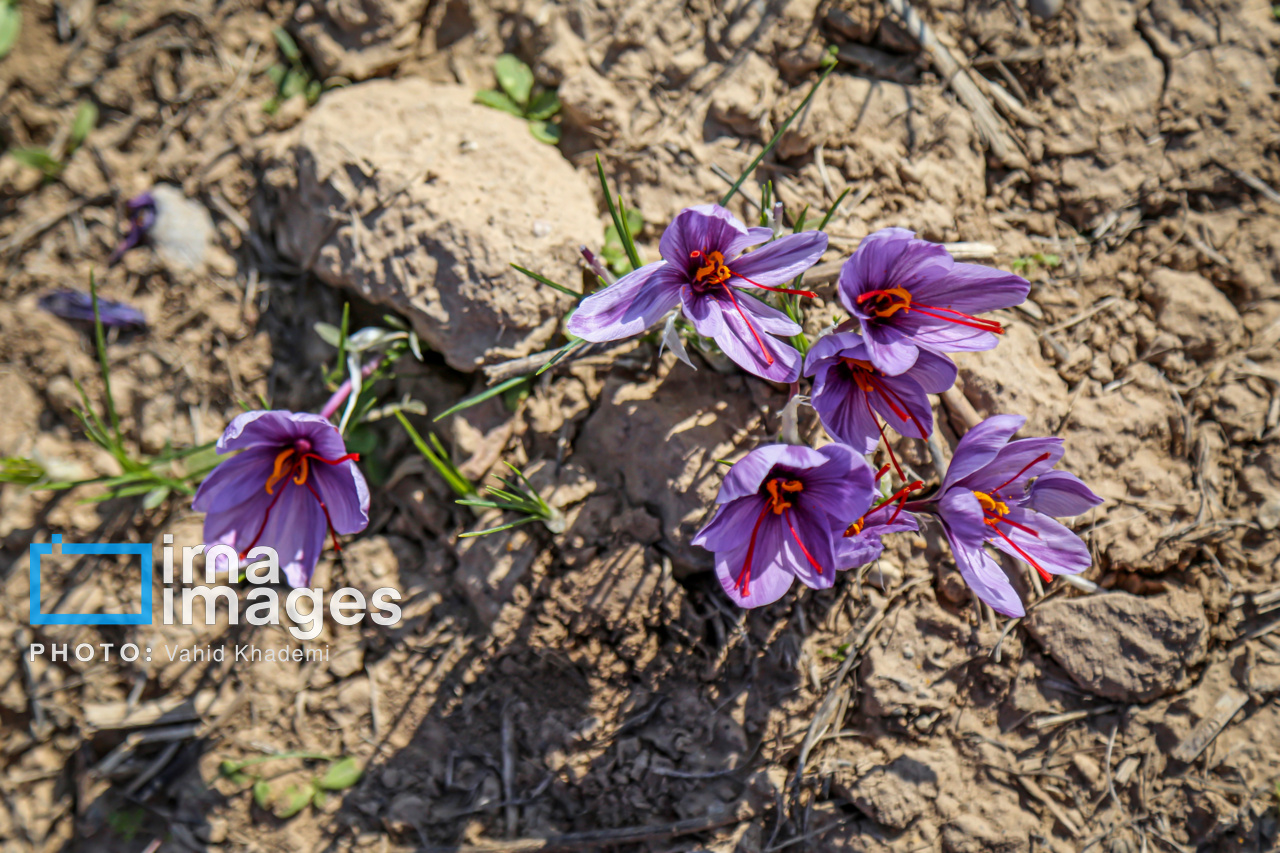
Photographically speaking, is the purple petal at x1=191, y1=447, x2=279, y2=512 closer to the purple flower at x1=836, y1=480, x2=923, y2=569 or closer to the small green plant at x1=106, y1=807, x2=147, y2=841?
the small green plant at x1=106, y1=807, x2=147, y2=841

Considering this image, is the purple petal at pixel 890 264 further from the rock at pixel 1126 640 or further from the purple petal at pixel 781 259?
the rock at pixel 1126 640

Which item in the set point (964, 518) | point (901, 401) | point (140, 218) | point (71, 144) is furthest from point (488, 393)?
point (71, 144)

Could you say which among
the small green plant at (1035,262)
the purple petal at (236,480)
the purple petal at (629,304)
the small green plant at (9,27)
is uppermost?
the small green plant at (9,27)

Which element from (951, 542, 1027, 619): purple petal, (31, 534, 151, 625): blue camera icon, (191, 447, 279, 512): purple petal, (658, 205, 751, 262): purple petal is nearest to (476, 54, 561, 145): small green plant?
(658, 205, 751, 262): purple petal

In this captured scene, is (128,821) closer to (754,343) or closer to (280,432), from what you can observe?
(280,432)

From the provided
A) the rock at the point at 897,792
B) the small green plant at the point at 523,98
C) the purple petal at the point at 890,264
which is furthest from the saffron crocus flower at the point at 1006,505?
the small green plant at the point at 523,98

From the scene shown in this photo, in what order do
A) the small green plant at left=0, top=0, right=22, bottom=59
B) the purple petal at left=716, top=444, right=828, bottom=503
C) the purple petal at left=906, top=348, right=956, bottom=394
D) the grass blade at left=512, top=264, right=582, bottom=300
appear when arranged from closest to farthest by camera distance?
the purple petal at left=716, top=444, right=828, bottom=503, the purple petal at left=906, top=348, right=956, bottom=394, the grass blade at left=512, top=264, right=582, bottom=300, the small green plant at left=0, top=0, right=22, bottom=59
